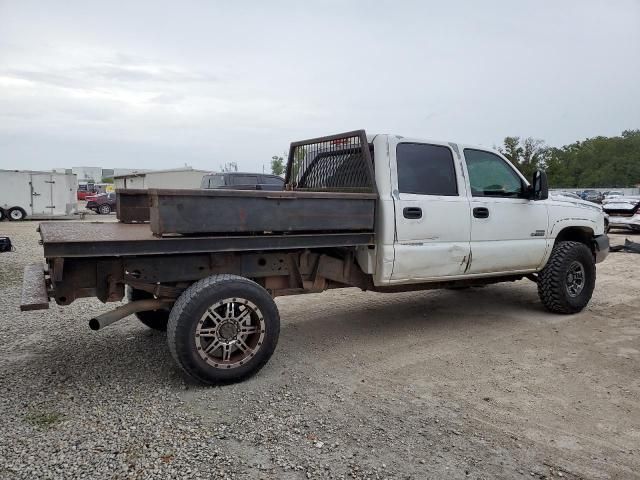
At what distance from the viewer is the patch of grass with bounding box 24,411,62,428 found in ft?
10.7

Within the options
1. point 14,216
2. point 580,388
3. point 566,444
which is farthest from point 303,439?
point 14,216

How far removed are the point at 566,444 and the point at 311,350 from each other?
2.38 m

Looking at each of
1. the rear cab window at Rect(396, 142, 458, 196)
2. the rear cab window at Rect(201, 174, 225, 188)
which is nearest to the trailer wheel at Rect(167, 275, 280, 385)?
the rear cab window at Rect(396, 142, 458, 196)

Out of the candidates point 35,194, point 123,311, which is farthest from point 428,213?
point 35,194

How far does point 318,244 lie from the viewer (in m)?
4.39

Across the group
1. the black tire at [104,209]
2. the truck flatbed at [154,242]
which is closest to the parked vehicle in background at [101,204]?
the black tire at [104,209]

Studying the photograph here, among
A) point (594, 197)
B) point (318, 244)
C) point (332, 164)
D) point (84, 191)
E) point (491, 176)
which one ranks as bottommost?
point (318, 244)

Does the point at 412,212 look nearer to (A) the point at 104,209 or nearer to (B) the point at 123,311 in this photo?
(B) the point at 123,311

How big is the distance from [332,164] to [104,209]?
86.9 feet

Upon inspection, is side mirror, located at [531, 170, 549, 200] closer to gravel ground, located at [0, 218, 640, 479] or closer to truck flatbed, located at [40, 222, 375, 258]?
gravel ground, located at [0, 218, 640, 479]

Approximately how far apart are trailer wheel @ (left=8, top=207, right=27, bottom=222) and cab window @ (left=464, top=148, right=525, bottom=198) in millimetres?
22997

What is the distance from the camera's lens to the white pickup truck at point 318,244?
3770 millimetres

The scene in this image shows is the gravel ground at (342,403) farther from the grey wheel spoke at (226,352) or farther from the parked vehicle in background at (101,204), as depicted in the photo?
the parked vehicle in background at (101,204)

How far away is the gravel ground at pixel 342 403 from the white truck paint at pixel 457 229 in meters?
0.74
